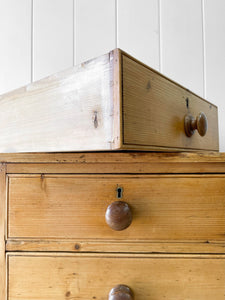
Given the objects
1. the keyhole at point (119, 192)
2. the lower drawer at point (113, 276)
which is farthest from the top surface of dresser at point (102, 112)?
the lower drawer at point (113, 276)

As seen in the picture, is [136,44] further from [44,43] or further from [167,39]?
[44,43]

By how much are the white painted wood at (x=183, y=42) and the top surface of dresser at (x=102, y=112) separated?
1.27 feet

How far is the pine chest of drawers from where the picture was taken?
55 centimetres

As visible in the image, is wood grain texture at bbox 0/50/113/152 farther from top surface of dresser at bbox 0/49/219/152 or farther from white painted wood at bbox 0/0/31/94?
white painted wood at bbox 0/0/31/94

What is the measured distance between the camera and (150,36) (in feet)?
3.53

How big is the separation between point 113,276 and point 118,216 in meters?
0.13

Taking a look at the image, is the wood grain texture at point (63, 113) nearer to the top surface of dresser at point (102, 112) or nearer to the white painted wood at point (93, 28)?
the top surface of dresser at point (102, 112)

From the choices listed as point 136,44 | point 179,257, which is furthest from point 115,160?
Result: point 136,44

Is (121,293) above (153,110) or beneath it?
beneath

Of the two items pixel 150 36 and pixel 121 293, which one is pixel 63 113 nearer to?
pixel 121 293

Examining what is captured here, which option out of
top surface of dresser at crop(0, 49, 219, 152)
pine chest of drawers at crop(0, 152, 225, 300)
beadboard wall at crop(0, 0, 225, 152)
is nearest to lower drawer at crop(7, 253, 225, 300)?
pine chest of drawers at crop(0, 152, 225, 300)

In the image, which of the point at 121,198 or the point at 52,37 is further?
the point at 52,37

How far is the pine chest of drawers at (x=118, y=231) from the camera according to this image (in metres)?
0.55

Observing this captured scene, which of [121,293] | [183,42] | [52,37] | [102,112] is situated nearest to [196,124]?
[102,112]
